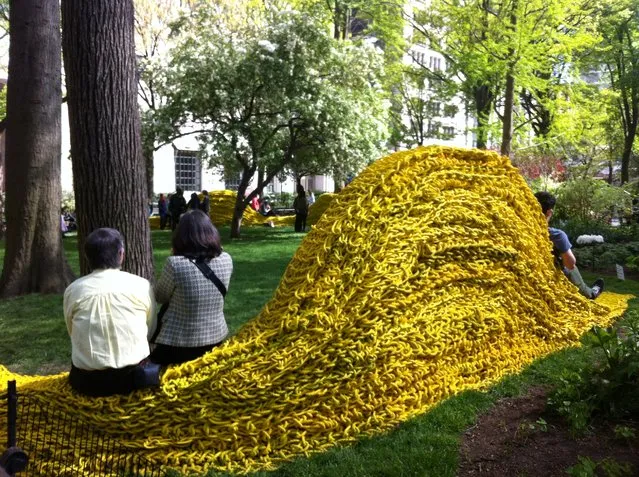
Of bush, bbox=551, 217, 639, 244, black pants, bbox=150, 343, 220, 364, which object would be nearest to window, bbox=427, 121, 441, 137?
bush, bbox=551, 217, 639, 244

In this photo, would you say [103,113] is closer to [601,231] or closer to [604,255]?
[604,255]

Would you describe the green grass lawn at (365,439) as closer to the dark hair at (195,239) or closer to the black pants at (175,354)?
the black pants at (175,354)

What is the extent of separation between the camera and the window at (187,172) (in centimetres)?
3781

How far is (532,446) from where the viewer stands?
3549mm

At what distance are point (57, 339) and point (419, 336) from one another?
4.44 meters

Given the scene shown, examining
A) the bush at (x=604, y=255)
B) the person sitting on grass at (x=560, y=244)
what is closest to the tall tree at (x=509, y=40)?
the bush at (x=604, y=255)

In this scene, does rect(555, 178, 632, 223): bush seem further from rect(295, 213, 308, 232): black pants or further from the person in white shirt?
the person in white shirt

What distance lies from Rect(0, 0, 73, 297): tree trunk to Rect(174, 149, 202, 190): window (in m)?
28.9

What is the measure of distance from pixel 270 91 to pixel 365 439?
1429 cm

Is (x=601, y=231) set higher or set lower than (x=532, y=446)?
higher

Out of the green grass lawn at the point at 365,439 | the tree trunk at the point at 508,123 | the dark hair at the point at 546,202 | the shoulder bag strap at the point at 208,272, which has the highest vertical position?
the tree trunk at the point at 508,123

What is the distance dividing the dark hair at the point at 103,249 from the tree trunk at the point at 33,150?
624 cm

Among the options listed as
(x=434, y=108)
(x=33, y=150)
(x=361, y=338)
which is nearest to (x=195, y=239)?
(x=361, y=338)

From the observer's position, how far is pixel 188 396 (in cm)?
350
